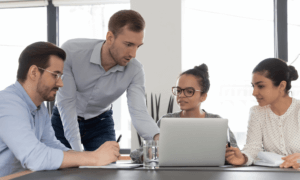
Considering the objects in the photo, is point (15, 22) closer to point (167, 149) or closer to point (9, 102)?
point (9, 102)

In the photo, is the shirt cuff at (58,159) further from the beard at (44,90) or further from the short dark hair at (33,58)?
the short dark hair at (33,58)

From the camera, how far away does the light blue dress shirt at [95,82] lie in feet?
Answer: 6.91

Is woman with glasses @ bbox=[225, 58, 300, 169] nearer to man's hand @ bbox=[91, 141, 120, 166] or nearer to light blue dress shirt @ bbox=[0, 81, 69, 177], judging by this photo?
man's hand @ bbox=[91, 141, 120, 166]

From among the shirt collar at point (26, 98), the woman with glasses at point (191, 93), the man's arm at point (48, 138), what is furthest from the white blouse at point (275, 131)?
the shirt collar at point (26, 98)

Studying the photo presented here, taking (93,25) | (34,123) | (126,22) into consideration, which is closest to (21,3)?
(93,25)

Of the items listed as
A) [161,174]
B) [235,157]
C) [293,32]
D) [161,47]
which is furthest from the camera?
[293,32]

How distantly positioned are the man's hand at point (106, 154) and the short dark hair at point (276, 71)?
122 centimetres

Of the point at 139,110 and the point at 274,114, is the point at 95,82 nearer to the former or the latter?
the point at 139,110

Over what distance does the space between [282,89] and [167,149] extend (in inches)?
44.6

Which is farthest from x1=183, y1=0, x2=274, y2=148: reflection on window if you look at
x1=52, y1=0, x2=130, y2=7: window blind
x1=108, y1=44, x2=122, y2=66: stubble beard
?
x1=108, y1=44, x2=122, y2=66: stubble beard

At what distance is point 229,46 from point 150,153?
3.19 metres

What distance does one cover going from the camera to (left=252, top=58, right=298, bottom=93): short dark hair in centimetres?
206

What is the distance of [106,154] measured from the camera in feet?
4.74

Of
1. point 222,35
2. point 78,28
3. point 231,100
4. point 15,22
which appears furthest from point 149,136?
point 15,22
